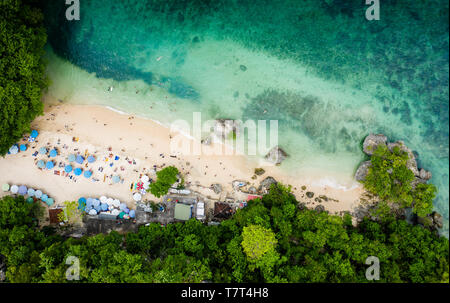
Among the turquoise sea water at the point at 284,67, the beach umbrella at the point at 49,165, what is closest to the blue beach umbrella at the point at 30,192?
the beach umbrella at the point at 49,165

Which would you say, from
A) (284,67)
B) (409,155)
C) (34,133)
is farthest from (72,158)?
(409,155)

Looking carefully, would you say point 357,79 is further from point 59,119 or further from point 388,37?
point 59,119

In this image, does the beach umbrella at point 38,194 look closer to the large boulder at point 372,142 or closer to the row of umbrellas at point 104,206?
the row of umbrellas at point 104,206

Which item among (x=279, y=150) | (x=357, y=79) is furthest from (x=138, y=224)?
(x=357, y=79)

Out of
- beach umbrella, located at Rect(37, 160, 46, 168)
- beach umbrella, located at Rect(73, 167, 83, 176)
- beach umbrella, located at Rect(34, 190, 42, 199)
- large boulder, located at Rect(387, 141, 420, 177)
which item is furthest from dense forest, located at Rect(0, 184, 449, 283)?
large boulder, located at Rect(387, 141, 420, 177)

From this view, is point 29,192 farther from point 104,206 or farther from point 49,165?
point 104,206

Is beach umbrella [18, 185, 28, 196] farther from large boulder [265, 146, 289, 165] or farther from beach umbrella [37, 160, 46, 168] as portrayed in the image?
large boulder [265, 146, 289, 165]
